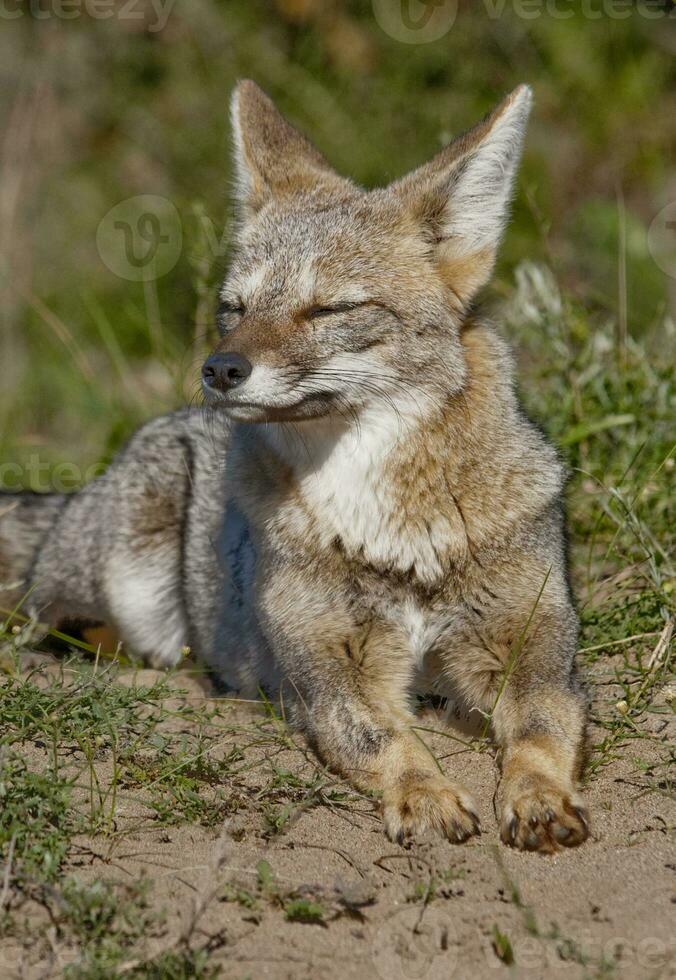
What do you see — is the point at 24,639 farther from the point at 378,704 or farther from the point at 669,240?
the point at 669,240

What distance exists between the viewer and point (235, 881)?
304cm

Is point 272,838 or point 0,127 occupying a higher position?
point 0,127

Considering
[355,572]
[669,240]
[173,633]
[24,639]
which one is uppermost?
[669,240]

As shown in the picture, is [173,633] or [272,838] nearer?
[272,838]

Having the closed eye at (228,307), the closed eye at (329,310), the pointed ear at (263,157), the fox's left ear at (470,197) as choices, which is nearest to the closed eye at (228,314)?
the closed eye at (228,307)

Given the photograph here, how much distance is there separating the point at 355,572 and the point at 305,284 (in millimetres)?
1042

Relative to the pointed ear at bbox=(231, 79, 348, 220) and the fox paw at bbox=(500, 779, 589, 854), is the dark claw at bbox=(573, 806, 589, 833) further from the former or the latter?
the pointed ear at bbox=(231, 79, 348, 220)

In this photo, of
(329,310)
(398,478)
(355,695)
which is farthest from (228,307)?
(355,695)

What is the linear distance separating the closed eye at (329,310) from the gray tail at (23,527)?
8.91ft

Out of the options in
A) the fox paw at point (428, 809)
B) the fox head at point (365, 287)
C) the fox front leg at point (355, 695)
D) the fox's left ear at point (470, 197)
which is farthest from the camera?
the fox's left ear at point (470, 197)

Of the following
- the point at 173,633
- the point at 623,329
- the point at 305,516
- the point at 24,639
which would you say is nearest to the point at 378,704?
the point at 305,516

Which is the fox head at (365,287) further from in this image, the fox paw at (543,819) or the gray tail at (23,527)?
the gray tail at (23,527)

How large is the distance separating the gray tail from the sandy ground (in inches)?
117

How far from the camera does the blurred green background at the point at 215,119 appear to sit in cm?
1023
